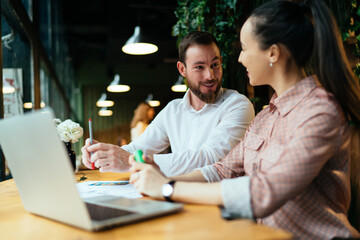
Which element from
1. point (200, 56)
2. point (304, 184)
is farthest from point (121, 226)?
point (200, 56)

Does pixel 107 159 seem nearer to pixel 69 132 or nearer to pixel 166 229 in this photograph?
pixel 69 132

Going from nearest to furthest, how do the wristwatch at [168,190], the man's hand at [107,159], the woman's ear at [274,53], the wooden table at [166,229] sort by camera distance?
the wooden table at [166,229] < the wristwatch at [168,190] < the woman's ear at [274,53] < the man's hand at [107,159]

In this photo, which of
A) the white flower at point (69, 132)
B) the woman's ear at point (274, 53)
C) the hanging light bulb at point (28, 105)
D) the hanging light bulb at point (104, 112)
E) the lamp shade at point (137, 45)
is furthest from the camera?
the hanging light bulb at point (104, 112)

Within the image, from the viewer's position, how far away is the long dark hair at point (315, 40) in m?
1.10

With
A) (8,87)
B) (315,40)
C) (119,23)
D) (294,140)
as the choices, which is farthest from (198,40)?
(119,23)

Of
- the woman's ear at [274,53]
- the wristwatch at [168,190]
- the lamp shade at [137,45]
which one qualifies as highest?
the lamp shade at [137,45]

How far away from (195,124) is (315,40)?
1138mm

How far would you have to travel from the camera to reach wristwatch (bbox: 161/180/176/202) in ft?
3.33

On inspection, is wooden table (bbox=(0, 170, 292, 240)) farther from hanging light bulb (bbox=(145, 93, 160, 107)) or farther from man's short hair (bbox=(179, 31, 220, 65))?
hanging light bulb (bbox=(145, 93, 160, 107))

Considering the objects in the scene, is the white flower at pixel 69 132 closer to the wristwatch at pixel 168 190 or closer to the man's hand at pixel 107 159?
the man's hand at pixel 107 159

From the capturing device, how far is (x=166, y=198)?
102 cm

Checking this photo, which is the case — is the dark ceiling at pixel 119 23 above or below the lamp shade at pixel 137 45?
above

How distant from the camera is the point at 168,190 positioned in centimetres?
102

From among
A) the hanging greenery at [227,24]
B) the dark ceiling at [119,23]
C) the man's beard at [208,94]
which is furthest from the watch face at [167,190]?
the dark ceiling at [119,23]
